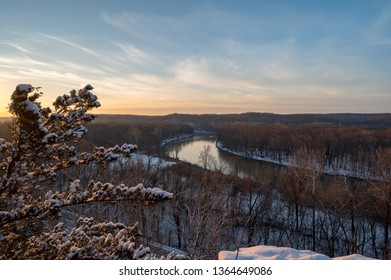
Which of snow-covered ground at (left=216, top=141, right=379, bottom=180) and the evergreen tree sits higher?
the evergreen tree

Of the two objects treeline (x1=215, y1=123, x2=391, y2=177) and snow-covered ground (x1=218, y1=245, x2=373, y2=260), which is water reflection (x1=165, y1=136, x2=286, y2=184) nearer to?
treeline (x1=215, y1=123, x2=391, y2=177)

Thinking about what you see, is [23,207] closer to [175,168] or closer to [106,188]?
[106,188]

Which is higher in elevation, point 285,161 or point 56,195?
point 56,195

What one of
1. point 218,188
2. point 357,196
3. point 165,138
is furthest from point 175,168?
point 165,138

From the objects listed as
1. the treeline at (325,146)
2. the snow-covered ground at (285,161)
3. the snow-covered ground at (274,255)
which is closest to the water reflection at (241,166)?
the snow-covered ground at (285,161)

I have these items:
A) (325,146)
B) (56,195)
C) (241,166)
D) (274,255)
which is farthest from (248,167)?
(56,195)

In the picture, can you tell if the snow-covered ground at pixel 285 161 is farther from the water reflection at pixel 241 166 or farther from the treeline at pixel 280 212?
the treeline at pixel 280 212

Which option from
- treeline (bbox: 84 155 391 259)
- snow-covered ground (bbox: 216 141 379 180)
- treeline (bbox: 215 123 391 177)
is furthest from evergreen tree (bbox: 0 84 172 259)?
treeline (bbox: 215 123 391 177)

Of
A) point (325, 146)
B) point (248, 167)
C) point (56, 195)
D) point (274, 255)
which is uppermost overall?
point (56, 195)

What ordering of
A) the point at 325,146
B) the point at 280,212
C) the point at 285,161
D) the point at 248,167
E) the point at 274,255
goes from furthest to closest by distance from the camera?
the point at 325,146 < the point at 285,161 < the point at 248,167 < the point at 280,212 < the point at 274,255

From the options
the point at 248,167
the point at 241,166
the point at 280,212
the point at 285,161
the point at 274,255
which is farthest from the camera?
the point at 285,161

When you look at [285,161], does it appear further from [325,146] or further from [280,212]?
[280,212]
